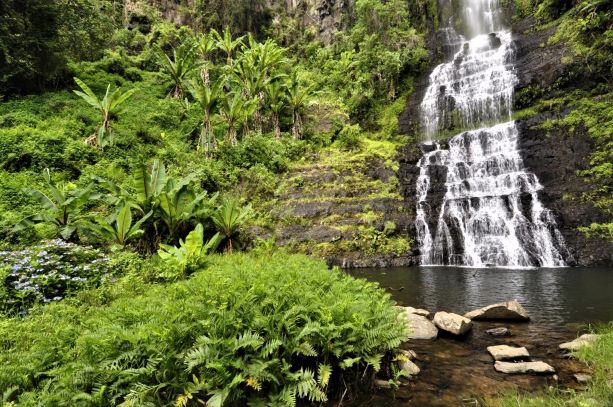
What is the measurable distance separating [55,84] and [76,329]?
80.2 ft

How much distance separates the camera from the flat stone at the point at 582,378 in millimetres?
3921

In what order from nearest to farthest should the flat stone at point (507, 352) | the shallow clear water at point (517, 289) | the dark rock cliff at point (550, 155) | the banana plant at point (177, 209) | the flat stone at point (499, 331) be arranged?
the flat stone at point (507, 352), the flat stone at point (499, 331), the shallow clear water at point (517, 289), the banana plant at point (177, 209), the dark rock cliff at point (550, 155)

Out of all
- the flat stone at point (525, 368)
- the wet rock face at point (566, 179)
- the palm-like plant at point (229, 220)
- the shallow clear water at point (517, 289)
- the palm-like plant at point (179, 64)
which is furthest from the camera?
the palm-like plant at point (179, 64)

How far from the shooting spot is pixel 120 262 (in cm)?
786

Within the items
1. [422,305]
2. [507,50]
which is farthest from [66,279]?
[507,50]

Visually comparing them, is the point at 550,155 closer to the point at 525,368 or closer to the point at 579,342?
the point at 579,342

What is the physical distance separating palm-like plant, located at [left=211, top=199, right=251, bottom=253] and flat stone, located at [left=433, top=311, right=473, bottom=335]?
7295mm

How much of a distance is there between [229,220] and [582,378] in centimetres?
949

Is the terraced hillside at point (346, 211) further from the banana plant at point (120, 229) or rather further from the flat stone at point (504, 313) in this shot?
the flat stone at point (504, 313)

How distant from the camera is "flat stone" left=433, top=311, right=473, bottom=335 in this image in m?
5.68

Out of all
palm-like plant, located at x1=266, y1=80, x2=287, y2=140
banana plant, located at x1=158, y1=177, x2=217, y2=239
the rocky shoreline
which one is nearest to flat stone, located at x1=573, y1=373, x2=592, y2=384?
the rocky shoreline

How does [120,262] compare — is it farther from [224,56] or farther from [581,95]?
[224,56]

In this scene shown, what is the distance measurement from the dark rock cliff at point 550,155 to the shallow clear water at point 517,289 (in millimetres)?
2299

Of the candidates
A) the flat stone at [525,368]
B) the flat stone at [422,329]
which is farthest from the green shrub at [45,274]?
the flat stone at [525,368]
